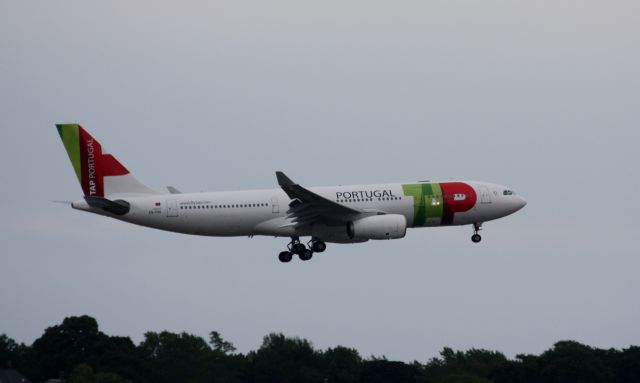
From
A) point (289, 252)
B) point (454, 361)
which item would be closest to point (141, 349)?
point (454, 361)

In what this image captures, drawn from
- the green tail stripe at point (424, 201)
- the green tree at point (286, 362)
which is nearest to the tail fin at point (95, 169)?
the green tail stripe at point (424, 201)

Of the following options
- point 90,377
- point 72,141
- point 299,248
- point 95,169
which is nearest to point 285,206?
point 299,248

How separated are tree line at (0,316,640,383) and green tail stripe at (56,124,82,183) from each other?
27.6 m

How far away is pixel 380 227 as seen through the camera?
93.6 meters

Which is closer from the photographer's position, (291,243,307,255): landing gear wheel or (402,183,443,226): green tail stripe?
(402,183,443,226): green tail stripe

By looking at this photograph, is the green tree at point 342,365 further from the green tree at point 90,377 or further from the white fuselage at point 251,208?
the white fuselage at point 251,208

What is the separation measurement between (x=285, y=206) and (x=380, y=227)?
614 centimetres

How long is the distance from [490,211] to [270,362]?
4135 centimetres

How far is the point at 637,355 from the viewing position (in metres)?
128

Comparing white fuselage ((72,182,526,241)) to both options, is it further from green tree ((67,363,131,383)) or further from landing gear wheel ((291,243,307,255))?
green tree ((67,363,131,383))

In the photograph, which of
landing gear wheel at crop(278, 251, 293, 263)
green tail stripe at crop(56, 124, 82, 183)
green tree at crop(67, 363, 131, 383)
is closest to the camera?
green tail stripe at crop(56, 124, 82, 183)

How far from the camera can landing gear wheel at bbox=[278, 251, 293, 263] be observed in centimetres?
9738

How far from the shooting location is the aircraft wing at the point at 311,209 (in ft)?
302

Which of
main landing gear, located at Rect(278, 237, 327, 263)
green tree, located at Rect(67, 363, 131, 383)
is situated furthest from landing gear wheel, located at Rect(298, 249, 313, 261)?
green tree, located at Rect(67, 363, 131, 383)
